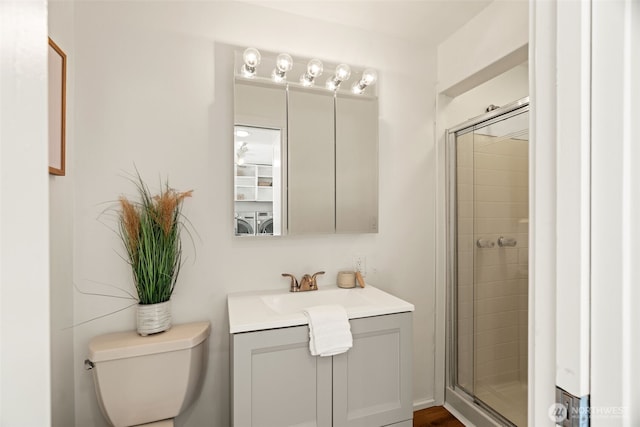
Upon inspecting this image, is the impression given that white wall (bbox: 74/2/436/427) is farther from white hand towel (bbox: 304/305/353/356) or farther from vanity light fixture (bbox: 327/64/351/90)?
white hand towel (bbox: 304/305/353/356)

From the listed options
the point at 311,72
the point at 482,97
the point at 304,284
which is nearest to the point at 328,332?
the point at 304,284

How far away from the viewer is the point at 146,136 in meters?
1.54

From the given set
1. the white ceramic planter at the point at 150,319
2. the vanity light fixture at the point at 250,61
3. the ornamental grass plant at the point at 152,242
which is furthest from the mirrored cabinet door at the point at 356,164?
the white ceramic planter at the point at 150,319

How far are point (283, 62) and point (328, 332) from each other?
1405 mm

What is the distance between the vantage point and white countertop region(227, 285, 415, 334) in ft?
4.19

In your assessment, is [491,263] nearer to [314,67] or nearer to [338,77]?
[338,77]

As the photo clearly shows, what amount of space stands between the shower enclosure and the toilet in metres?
1.64

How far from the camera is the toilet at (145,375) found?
1.25m

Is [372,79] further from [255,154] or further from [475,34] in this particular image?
[255,154]

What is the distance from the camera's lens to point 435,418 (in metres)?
1.95
